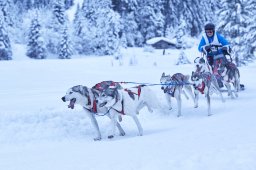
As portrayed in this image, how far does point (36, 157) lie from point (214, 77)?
18.6 ft

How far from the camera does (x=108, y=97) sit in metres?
6.95

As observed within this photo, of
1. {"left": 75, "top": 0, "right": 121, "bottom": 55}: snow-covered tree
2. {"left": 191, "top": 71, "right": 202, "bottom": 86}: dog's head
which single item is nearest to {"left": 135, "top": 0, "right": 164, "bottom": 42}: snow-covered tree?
{"left": 75, "top": 0, "right": 121, "bottom": 55}: snow-covered tree

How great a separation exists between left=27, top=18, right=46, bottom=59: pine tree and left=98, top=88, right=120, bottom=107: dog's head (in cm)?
3893

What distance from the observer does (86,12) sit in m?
53.4

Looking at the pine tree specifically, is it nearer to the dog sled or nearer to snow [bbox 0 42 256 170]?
snow [bbox 0 42 256 170]

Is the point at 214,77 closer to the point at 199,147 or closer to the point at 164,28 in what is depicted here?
the point at 199,147

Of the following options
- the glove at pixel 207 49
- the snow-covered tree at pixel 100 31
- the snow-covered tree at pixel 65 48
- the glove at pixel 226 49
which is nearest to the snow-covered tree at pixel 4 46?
the snow-covered tree at pixel 65 48

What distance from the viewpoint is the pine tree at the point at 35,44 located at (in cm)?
4472

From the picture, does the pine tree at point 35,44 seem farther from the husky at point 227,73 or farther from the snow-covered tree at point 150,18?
the husky at point 227,73

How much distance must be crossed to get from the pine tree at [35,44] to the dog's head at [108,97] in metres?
38.9

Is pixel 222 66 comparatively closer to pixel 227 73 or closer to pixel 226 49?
pixel 227 73

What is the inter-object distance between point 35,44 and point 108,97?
130 feet

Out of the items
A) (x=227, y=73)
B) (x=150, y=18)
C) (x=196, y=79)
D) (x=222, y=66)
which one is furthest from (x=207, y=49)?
(x=150, y=18)

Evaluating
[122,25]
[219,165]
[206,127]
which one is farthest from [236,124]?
[122,25]
